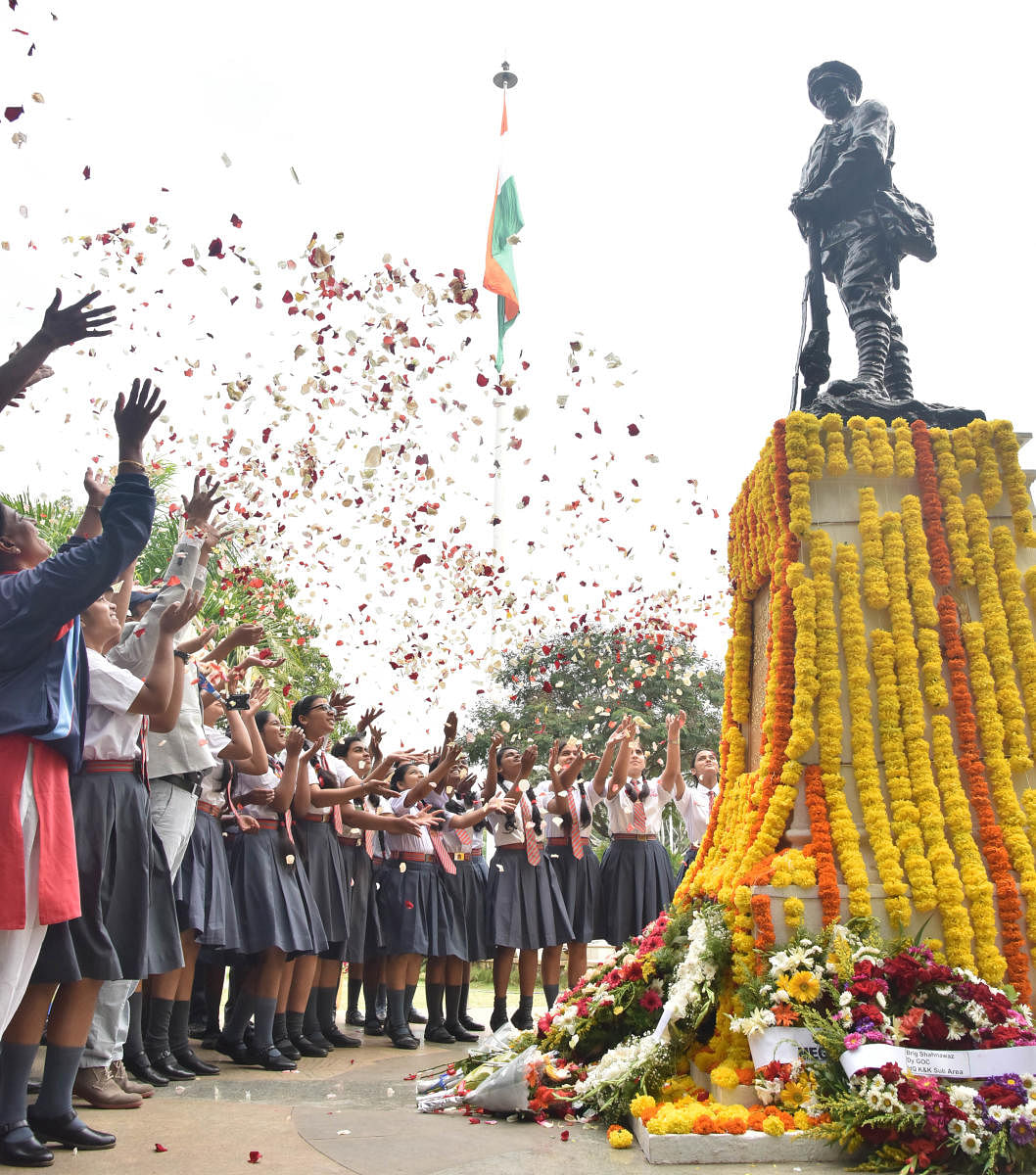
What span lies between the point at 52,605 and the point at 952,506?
4.33 meters

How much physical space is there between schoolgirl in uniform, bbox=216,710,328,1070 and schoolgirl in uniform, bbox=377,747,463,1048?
874 mm

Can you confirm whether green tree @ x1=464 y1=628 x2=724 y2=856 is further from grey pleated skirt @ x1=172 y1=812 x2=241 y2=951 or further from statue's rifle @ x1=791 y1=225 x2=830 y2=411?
grey pleated skirt @ x1=172 y1=812 x2=241 y2=951

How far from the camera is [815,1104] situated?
3926 mm

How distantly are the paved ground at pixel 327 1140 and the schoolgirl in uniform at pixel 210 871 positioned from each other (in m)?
0.58

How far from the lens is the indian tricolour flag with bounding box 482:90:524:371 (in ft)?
43.0

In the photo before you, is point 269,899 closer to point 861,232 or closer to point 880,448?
point 880,448

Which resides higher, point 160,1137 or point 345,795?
point 345,795

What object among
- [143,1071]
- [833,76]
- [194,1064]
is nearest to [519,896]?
[194,1064]

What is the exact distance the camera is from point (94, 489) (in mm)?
3568

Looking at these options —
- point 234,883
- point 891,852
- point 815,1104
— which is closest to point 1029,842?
point 891,852

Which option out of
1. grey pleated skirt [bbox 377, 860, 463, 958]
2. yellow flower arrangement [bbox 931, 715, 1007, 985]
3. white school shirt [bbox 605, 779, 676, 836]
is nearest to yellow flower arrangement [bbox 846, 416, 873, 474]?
yellow flower arrangement [bbox 931, 715, 1007, 985]

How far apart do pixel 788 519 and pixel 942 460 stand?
0.88 metres

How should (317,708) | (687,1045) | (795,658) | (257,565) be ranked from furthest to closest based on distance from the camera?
(257,565) → (317,708) → (795,658) → (687,1045)

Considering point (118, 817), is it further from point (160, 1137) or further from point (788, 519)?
point (788, 519)
